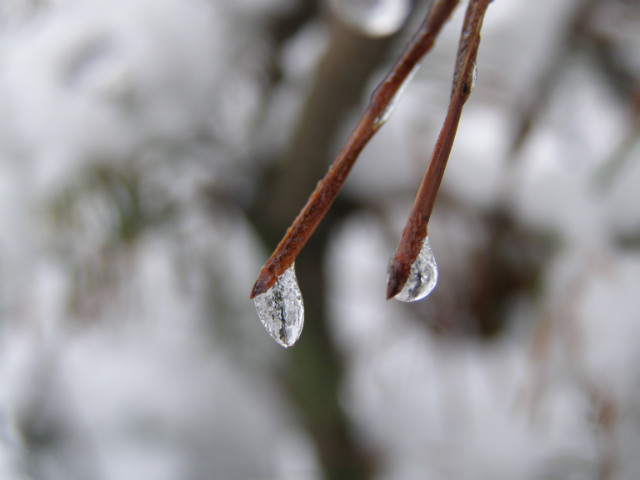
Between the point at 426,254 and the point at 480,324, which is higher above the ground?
the point at 426,254

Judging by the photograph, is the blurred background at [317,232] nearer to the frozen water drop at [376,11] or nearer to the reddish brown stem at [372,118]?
the frozen water drop at [376,11]

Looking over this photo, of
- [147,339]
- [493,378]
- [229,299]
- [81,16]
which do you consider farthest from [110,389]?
[493,378]

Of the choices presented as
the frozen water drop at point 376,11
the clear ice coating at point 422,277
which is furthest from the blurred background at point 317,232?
the clear ice coating at point 422,277

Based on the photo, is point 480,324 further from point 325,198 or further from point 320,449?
point 325,198

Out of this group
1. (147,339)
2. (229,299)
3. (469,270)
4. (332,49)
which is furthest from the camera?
(147,339)

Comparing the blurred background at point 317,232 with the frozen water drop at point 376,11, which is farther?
the blurred background at point 317,232

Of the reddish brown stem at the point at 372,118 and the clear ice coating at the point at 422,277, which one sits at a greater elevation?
the reddish brown stem at the point at 372,118

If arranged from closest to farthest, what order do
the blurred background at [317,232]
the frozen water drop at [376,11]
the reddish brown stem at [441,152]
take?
the reddish brown stem at [441,152] < the frozen water drop at [376,11] < the blurred background at [317,232]
